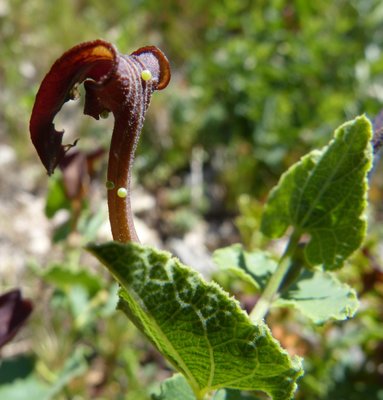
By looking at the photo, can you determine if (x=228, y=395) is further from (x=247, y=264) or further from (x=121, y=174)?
(x=121, y=174)

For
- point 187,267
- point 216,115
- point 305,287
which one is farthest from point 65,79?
point 216,115

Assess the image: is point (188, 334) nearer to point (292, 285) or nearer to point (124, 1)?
point (292, 285)

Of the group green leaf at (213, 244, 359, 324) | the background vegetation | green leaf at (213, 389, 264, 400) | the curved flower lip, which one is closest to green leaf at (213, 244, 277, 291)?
green leaf at (213, 244, 359, 324)

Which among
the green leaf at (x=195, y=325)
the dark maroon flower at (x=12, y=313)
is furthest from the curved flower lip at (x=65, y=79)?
the dark maroon flower at (x=12, y=313)

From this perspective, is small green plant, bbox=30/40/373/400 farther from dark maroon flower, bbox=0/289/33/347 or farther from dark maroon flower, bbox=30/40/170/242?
dark maroon flower, bbox=0/289/33/347

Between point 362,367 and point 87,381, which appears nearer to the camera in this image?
point 362,367

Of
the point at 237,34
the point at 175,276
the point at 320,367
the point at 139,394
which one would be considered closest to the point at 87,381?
the point at 139,394
